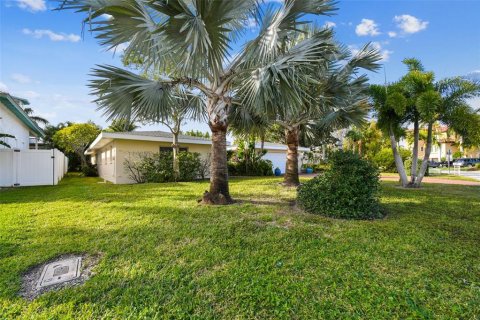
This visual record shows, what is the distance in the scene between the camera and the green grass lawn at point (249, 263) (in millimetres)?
2467

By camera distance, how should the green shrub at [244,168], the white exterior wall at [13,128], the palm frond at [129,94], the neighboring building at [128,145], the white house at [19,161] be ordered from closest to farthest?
1. the palm frond at [129,94]
2. the white house at [19,161]
3. the white exterior wall at [13,128]
4. the neighboring building at [128,145]
5. the green shrub at [244,168]

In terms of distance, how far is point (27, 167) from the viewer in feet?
38.2

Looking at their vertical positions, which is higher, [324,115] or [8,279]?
[324,115]

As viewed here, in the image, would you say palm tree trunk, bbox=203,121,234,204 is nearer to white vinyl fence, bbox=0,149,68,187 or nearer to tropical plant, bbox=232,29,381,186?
tropical plant, bbox=232,29,381,186

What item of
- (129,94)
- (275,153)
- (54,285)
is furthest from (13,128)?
(275,153)

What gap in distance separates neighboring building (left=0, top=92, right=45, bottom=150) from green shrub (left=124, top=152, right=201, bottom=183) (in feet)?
17.1

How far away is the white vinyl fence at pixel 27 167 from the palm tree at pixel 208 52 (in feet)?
28.6

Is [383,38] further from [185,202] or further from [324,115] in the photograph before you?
[185,202]

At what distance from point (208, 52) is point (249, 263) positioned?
167 inches

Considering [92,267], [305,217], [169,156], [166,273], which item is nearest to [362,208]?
[305,217]

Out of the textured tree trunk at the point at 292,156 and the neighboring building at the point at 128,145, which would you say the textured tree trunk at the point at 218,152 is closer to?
the textured tree trunk at the point at 292,156

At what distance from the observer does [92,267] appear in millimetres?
3359

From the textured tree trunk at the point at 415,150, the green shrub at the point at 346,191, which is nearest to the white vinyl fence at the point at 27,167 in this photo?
the green shrub at the point at 346,191

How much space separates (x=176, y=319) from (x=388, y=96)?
10.4 m
